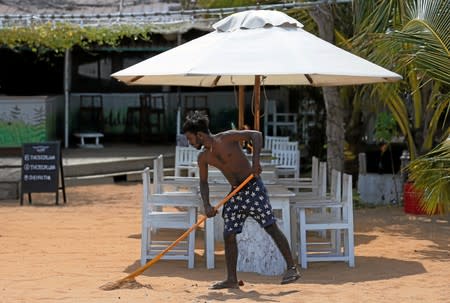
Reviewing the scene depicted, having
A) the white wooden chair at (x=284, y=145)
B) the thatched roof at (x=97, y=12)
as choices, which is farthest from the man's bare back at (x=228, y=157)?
the thatched roof at (x=97, y=12)

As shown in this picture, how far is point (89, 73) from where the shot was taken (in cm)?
2234

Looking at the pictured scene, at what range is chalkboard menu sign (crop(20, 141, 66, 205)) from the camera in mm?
14172

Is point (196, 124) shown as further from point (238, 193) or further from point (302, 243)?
point (302, 243)

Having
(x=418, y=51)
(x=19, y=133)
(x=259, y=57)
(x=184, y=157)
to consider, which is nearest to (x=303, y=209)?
(x=259, y=57)

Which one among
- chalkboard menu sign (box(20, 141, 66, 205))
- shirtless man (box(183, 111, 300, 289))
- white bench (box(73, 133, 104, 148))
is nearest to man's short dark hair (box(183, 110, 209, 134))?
shirtless man (box(183, 111, 300, 289))

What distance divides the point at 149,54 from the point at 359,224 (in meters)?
9.98

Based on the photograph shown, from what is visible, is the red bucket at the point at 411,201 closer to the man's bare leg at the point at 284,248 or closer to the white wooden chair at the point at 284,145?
the white wooden chair at the point at 284,145

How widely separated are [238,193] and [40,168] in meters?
6.48

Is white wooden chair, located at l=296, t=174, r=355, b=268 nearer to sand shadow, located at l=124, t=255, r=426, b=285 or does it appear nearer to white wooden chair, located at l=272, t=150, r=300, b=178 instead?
sand shadow, located at l=124, t=255, r=426, b=285

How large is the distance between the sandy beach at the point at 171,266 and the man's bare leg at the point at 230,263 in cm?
10

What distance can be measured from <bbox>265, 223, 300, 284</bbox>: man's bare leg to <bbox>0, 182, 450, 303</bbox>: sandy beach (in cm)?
7

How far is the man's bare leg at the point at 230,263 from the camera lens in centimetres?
820

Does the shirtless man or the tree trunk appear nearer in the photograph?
the shirtless man

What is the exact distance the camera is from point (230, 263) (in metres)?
8.28
